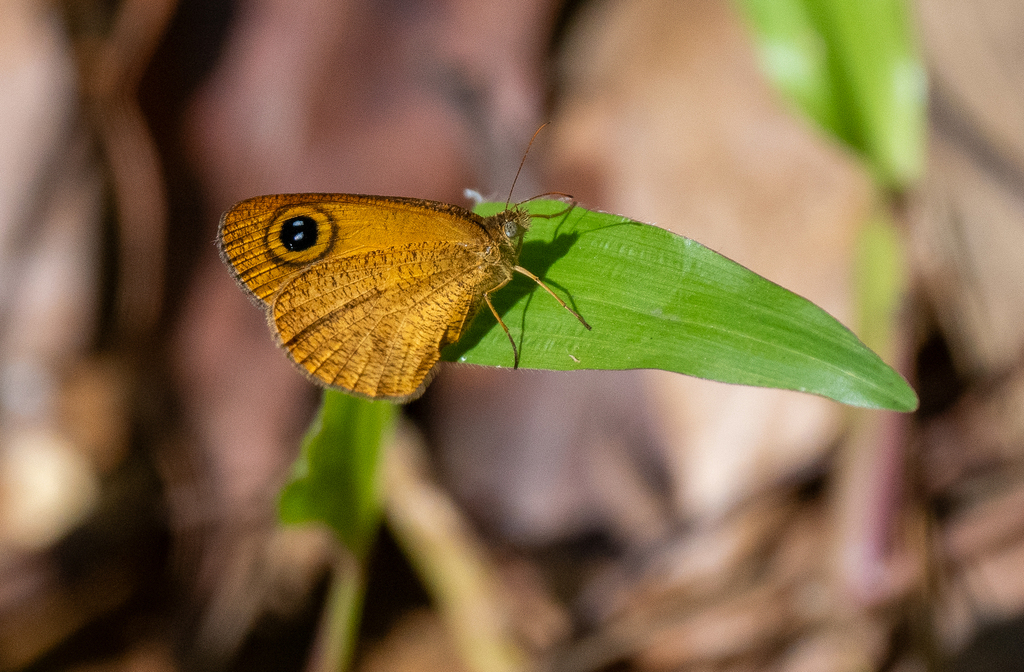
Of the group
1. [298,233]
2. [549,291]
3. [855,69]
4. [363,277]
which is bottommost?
[549,291]

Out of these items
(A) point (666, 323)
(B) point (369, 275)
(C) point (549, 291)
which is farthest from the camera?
(B) point (369, 275)

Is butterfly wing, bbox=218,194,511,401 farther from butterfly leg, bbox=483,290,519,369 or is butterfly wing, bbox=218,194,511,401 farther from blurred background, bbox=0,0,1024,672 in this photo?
blurred background, bbox=0,0,1024,672

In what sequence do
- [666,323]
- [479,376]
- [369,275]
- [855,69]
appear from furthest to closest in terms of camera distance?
1. [479,376]
2. [855,69]
3. [369,275]
4. [666,323]

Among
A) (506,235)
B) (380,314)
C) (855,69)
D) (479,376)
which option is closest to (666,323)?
(506,235)

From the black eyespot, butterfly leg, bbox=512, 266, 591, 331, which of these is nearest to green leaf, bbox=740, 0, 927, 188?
butterfly leg, bbox=512, 266, 591, 331

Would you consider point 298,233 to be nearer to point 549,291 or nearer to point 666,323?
point 549,291

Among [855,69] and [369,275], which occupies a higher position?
[855,69]

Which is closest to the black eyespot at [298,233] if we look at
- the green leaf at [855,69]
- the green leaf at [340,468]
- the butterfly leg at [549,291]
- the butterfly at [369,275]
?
the butterfly at [369,275]

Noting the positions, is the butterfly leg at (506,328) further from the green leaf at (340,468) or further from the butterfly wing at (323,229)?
the green leaf at (340,468)
